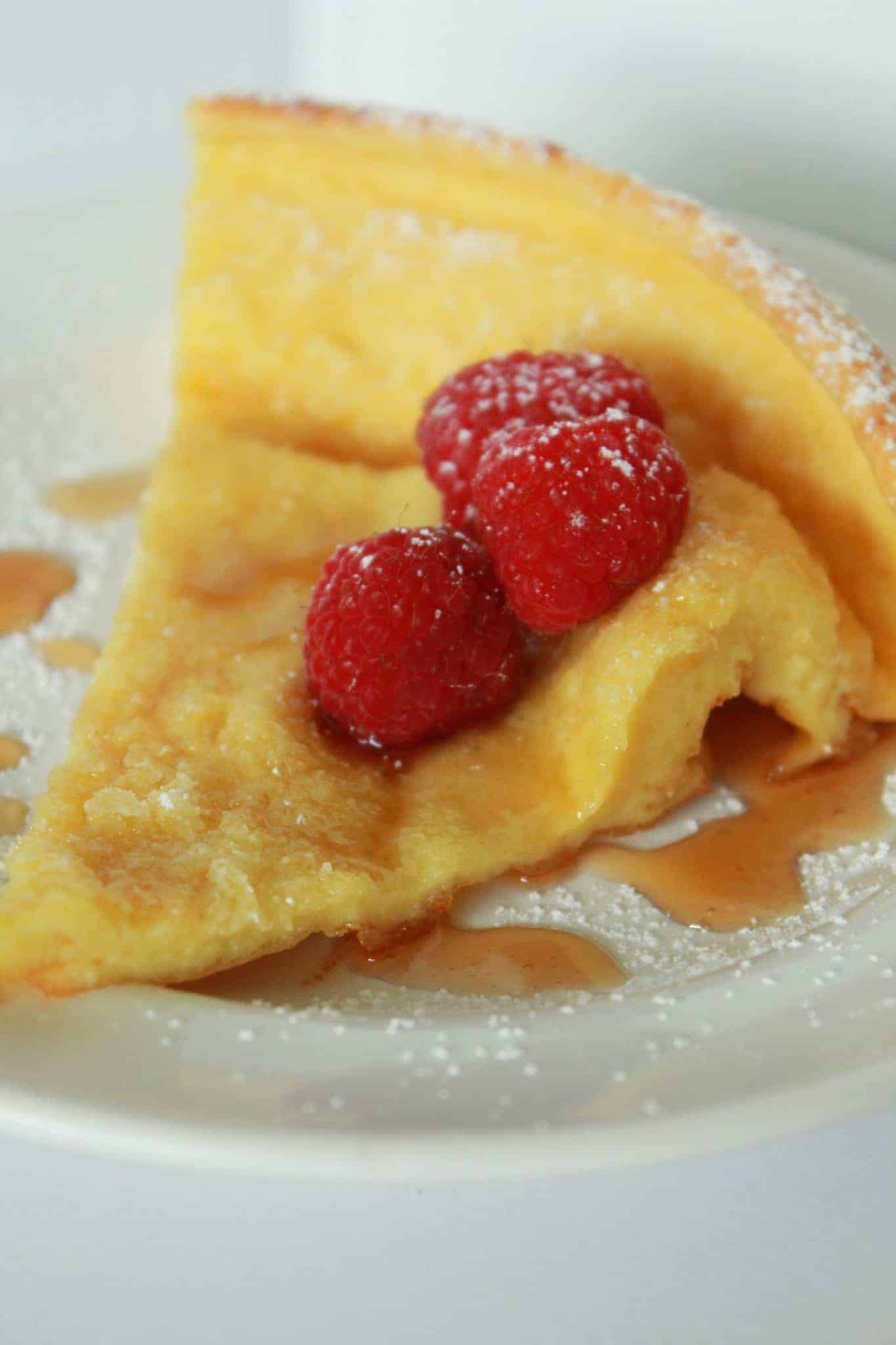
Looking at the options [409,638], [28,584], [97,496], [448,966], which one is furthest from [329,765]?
[97,496]

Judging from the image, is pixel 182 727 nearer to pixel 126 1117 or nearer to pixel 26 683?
pixel 26 683

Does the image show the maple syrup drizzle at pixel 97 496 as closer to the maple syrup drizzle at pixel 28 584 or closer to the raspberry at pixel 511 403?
the maple syrup drizzle at pixel 28 584

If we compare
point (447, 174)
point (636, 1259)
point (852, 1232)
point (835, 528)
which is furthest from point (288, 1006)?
point (447, 174)

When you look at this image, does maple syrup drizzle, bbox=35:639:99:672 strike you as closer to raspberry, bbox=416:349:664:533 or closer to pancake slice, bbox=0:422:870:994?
pancake slice, bbox=0:422:870:994

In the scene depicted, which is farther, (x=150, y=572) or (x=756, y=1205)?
(x=150, y=572)

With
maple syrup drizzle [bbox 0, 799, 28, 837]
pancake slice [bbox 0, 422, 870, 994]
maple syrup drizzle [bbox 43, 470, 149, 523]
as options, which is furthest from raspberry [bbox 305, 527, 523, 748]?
maple syrup drizzle [bbox 43, 470, 149, 523]

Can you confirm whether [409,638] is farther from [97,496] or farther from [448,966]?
[97,496]
